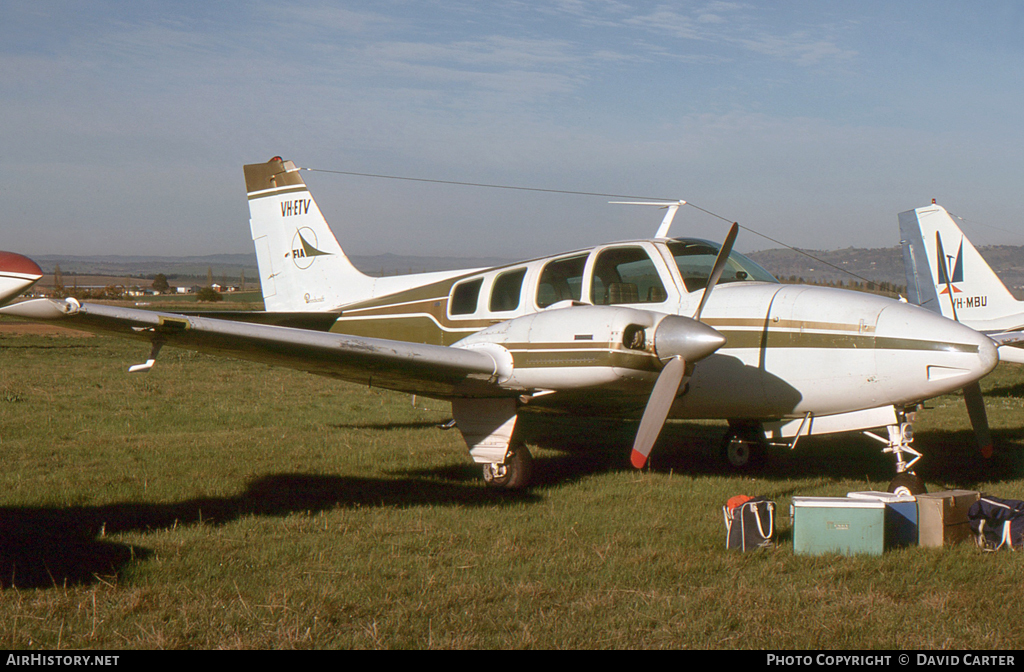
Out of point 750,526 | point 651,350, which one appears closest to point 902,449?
point 750,526

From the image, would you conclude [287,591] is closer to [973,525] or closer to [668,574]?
[668,574]

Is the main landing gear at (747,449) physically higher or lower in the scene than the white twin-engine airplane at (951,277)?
lower

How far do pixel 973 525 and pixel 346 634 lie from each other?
4.69 m

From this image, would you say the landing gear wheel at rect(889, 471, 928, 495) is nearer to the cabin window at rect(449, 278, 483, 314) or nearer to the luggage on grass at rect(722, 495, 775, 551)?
the luggage on grass at rect(722, 495, 775, 551)

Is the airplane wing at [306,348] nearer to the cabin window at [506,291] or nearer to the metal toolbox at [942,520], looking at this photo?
the cabin window at [506,291]

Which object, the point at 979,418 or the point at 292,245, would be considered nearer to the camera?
the point at 979,418

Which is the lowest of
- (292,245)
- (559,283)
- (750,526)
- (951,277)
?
(750,526)

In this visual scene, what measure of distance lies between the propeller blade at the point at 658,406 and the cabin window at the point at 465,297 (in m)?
3.16

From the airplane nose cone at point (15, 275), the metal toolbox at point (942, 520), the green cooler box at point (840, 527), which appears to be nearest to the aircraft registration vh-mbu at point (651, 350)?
the metal toolbox at point (942, 520)

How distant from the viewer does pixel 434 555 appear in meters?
5.52

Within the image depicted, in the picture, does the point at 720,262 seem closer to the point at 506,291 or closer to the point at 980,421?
the point at 506,291

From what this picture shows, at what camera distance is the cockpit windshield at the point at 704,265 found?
7.84 meters

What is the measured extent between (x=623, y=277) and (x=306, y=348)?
3.42m

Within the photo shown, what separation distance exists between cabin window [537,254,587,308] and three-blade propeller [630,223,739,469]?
6.10ft
